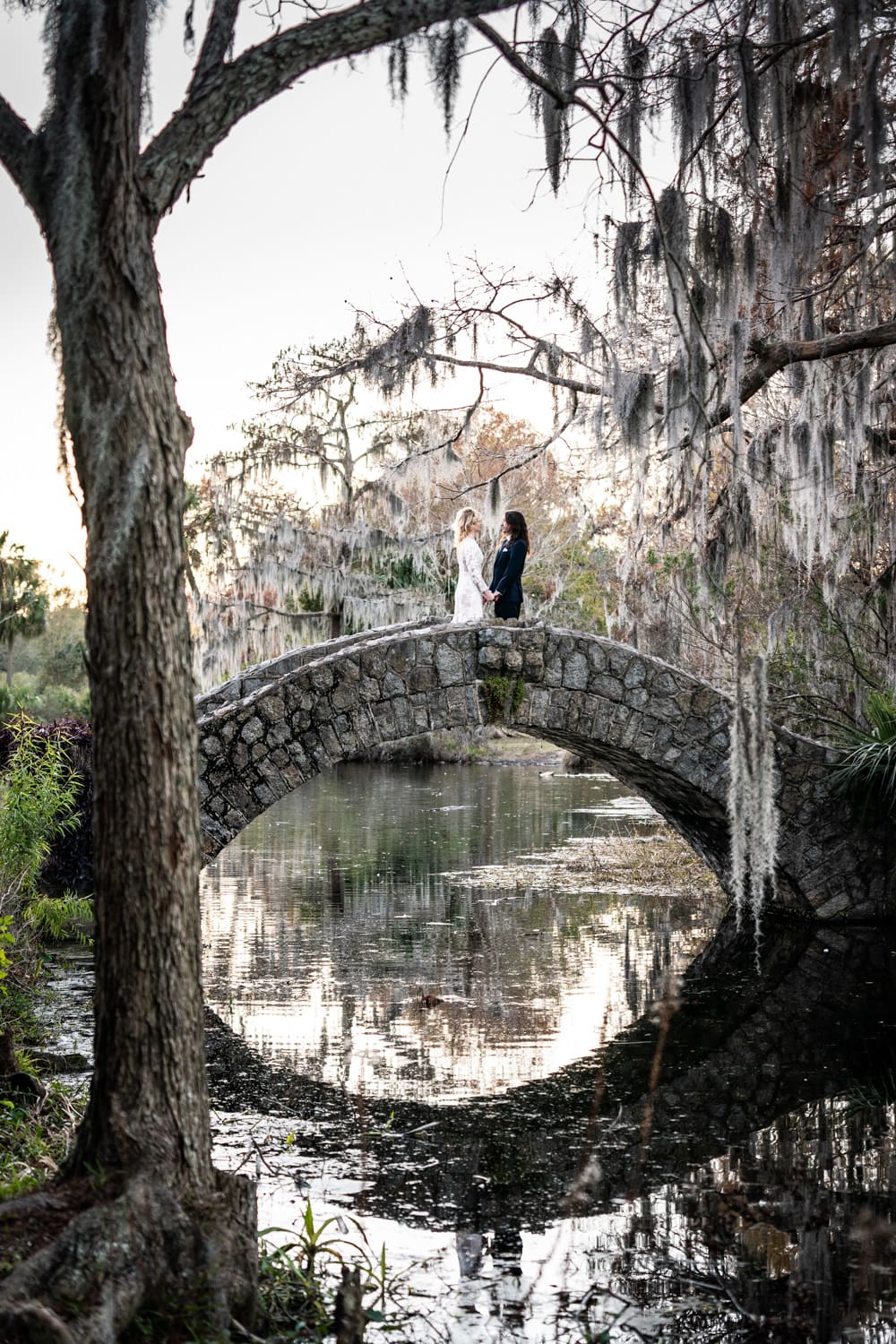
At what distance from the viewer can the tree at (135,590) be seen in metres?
3.74

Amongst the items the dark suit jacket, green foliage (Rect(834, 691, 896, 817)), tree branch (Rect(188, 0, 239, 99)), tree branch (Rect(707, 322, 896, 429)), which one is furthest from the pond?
tree branch (Rect(188, 0, 239, 99))

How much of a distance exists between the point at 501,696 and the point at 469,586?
1.62m

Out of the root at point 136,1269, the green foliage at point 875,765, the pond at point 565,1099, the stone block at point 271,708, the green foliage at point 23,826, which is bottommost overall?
the pond at point 565,1099

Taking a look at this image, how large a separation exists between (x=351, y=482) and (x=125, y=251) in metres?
19.7

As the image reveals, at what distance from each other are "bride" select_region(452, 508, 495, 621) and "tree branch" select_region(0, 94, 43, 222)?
7.36m

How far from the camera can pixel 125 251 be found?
12.4 feet

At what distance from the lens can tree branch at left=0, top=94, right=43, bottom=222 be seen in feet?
12.7

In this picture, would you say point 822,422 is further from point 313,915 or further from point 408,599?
point 408,599

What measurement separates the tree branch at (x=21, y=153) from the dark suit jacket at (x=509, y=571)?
726 centimetres

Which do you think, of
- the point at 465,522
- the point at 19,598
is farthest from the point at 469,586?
the point at 19,598

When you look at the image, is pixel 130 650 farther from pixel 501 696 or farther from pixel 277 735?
pixel 501 696

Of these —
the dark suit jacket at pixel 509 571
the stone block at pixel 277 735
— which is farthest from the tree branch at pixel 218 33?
the dark suit jacket at pixel 509 571

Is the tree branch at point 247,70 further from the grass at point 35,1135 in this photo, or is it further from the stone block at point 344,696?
the stone block at point 344,696

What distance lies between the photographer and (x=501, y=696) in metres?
10.0
